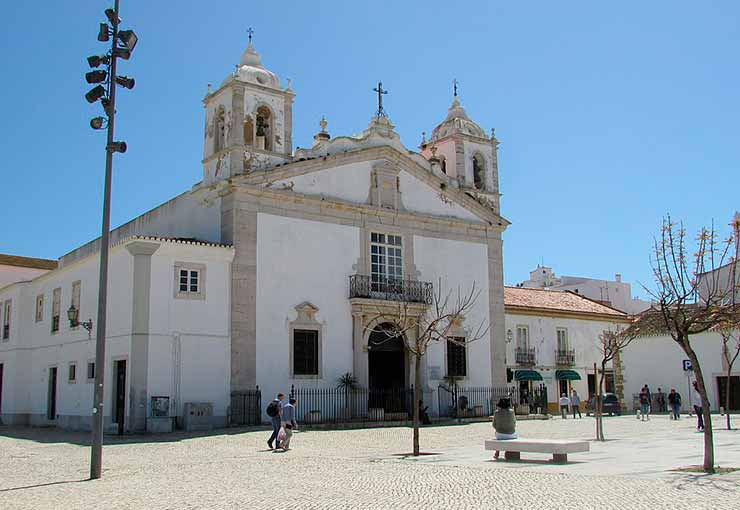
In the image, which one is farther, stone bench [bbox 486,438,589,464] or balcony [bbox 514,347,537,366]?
balcony [bbox 514,347,537,366]

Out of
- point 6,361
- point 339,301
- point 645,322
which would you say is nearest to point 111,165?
point 339,301

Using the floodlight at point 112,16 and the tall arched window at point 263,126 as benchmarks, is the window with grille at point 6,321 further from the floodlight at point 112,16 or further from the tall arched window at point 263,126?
the floodlight at point 112,16

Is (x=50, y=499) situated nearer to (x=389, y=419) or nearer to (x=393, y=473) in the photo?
(x=393, y=473)

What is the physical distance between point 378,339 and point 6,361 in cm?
1538

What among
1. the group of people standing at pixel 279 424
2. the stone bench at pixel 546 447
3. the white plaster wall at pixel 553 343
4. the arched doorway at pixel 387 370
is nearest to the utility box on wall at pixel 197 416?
the group of people standing at pixel 279 424

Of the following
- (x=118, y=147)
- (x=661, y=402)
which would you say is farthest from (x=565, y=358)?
(x=118, y=147)

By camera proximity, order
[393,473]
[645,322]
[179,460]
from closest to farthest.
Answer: [393,473], [179,460], [645,322]

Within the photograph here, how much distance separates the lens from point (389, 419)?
2781cm

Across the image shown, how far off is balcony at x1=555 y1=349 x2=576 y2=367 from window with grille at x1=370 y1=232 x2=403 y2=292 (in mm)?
13163

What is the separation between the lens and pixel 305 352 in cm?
2742

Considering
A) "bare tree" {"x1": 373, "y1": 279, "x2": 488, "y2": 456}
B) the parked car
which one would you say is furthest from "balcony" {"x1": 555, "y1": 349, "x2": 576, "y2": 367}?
"bare tree" {"x1": 373, "y1": 279, "x2": 488, "y2": 456}

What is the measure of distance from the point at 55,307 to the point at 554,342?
22529mm

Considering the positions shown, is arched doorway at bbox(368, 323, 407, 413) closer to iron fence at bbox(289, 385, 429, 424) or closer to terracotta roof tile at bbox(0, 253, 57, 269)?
iron fence at bbox(289, 385, 429, 424)

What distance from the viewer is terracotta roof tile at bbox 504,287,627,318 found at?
40.1m
